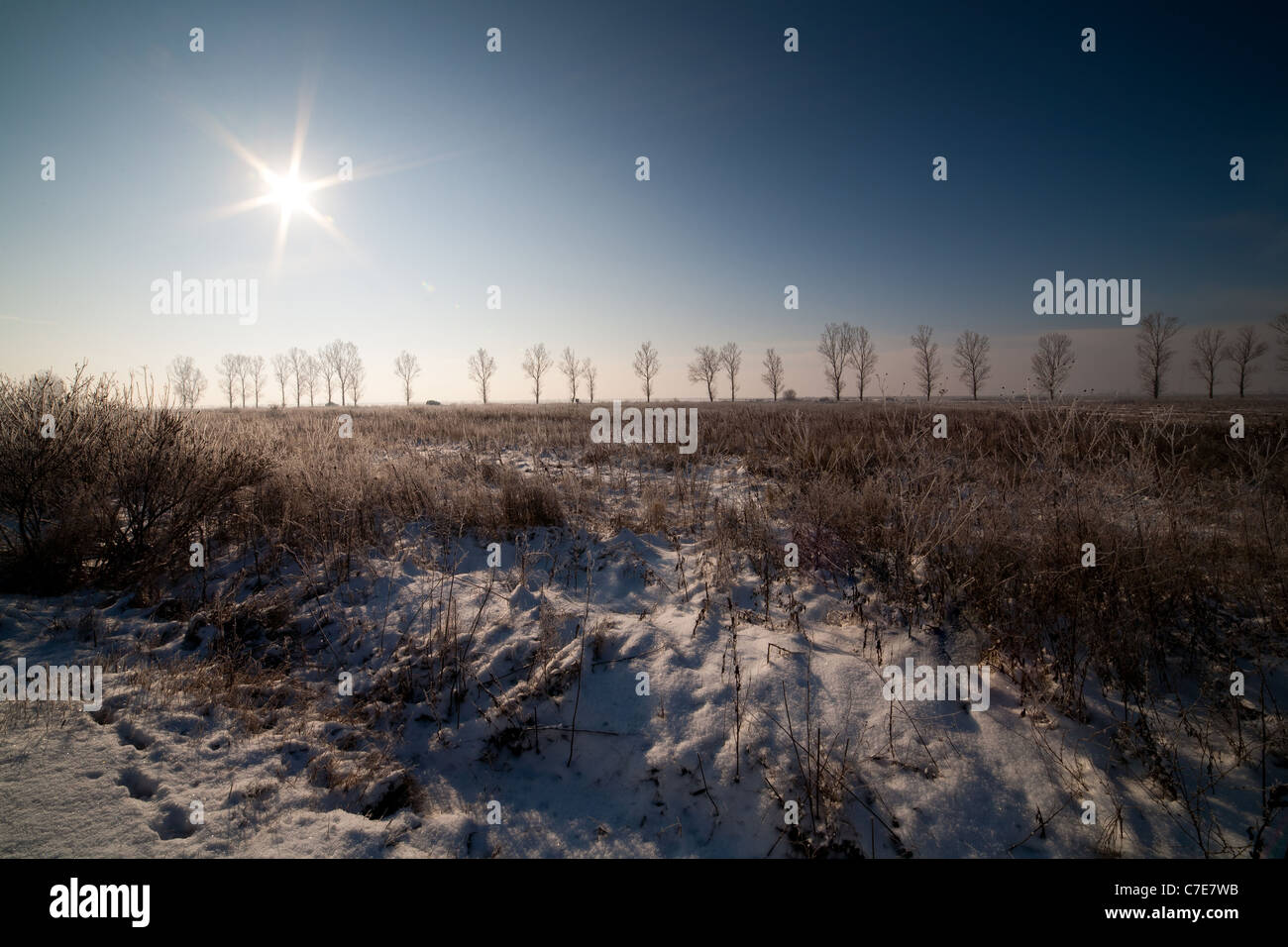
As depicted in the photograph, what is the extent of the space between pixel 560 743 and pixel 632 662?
77 cm

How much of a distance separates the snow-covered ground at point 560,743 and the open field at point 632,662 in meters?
0.02

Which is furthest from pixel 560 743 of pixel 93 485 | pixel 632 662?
pixel 93 485

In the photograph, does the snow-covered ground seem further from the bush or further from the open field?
the bush

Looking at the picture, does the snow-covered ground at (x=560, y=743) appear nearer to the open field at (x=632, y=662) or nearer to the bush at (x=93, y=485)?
the open field at (x=632, y=662)

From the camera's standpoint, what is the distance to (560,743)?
289 centimetres

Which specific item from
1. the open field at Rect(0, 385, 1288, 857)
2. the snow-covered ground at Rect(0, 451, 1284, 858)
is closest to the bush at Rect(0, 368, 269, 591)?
the open field at Rect(0, 385, 1288, 857)

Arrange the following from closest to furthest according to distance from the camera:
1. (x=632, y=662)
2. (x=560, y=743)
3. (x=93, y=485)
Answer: (x=560, y=743) < (x=632, y=662) < (x=93, y=485)

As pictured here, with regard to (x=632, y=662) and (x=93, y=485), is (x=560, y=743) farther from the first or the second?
(x=93, y=485)

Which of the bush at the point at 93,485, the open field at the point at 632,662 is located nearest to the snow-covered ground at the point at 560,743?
the open field at the point at 632,662

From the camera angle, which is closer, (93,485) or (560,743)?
(560,743)

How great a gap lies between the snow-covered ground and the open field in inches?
0.7

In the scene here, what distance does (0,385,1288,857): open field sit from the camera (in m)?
2.20

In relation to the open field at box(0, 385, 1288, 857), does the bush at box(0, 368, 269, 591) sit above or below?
above
